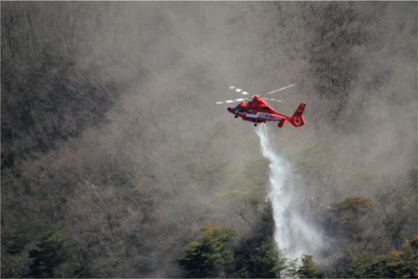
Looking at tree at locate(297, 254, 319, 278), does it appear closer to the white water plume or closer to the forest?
the forest

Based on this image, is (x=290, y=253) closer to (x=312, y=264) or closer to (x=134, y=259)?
(x=312, y=264)

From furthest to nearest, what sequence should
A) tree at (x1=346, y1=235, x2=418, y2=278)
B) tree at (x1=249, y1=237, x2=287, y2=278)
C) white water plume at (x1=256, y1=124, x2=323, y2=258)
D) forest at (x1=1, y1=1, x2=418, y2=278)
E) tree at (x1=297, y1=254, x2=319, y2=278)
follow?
forest at (x1=1, y1=1, x2=418, y2=278), white water plume at (x1=256, y1=124, x2=323, y2=258), tree at (x1=249, y1=237, x2=287, y2=278), tree at (x1=297, y1=254, x2=319, y2=278), tree at (x1=346, y1=235, x2=418, y2=278)

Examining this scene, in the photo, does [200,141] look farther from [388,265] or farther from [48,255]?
[388,265]

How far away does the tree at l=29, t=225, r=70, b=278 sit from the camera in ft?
211

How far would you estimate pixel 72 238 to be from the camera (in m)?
71.2

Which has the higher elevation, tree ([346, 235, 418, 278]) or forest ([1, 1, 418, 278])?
forest ([1, 1, 418, 278])

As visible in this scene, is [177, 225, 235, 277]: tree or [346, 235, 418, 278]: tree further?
[177, 225, 235, 277]: tree

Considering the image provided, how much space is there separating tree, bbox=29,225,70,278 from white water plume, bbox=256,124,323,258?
754 inches

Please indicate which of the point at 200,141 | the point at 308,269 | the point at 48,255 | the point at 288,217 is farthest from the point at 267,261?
the point at 200,141

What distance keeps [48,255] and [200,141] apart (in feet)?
74.1

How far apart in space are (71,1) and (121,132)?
2466cm

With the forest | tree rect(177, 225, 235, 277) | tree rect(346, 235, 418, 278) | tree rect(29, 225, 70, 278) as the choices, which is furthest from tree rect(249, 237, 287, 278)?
tree rect(29, 225, 70, 278)

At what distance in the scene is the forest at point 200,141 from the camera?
6322 cm

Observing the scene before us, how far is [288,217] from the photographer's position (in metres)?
63.1
